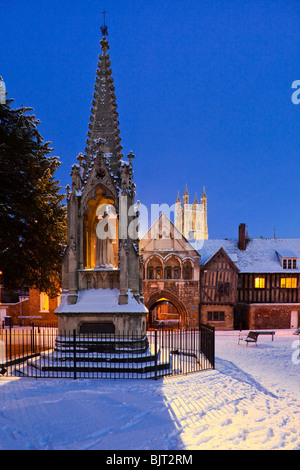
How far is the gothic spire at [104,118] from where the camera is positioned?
42.8 feet

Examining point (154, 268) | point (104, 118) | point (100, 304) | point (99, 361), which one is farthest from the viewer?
point (154, 268)

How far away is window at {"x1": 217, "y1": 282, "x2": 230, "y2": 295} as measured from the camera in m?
30.9

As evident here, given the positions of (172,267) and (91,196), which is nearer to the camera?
(91,196)

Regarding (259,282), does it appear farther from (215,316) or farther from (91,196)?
(91,196)

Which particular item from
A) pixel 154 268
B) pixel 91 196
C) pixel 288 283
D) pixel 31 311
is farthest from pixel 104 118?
pixel 288 283

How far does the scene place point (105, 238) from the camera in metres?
13.4

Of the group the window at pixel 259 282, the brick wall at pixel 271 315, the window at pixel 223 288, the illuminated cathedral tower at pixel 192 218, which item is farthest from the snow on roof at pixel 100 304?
the illuminated cathedral tower at pixel 192 218

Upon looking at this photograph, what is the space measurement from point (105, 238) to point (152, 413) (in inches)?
301

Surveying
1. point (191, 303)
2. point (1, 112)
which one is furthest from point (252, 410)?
point (191, 303)

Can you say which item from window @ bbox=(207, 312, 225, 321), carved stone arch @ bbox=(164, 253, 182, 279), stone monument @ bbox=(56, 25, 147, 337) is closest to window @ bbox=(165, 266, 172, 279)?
carved stone arch @ bbox=(164, 253, 182, 279)

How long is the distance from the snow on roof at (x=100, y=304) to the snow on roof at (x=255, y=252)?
68.8 feet

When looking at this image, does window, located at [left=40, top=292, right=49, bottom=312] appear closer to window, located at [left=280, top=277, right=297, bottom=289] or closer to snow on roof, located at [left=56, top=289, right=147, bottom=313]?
snow on roof, located at [left=56, top=289, right=147, bottom=313]

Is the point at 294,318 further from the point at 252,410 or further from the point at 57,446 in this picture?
the point at 57,446

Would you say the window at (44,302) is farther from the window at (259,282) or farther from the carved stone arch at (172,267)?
the window at (259,282)
